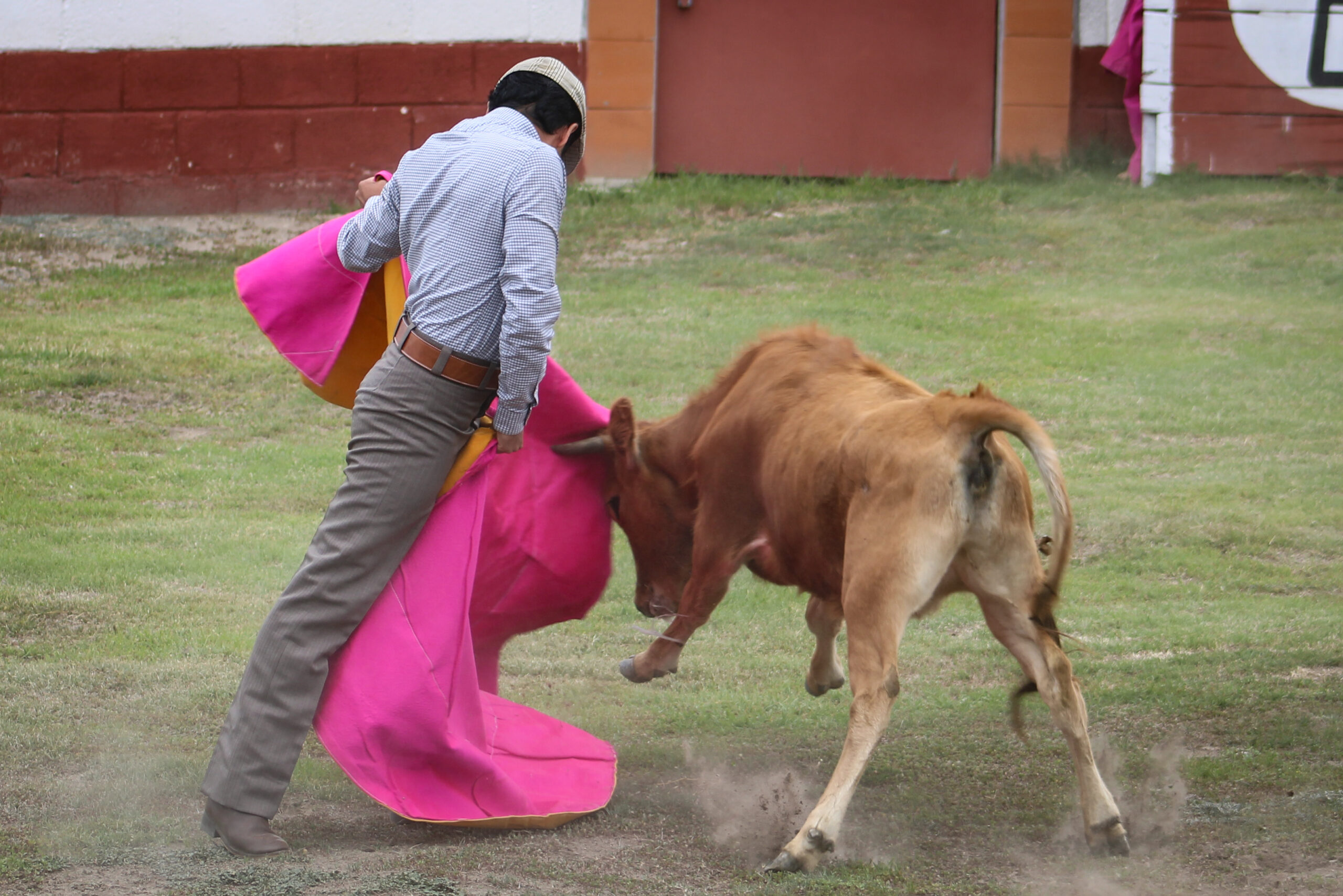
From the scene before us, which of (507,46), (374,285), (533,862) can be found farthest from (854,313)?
(533,862)

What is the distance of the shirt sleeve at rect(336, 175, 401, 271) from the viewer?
426 cm

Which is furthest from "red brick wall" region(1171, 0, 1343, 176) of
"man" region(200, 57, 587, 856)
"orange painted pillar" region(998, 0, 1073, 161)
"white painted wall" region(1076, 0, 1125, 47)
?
"man" region(200, 57, 587, 856)

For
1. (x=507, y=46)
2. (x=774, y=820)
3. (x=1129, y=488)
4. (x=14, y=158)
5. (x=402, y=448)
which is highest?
(x=507, y=46)

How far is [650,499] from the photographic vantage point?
17.1 feet

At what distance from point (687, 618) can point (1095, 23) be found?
10.6 meters

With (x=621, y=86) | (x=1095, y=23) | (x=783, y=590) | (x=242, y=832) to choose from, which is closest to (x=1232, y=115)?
(x=1095, y=23)

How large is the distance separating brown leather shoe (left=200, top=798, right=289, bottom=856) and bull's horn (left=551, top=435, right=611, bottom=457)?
165cm

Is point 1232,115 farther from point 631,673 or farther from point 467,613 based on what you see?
point 467,613

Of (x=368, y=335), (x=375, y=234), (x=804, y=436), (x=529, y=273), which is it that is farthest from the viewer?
(x=368, y=335)

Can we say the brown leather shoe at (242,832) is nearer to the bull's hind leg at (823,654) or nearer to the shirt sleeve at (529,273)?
the shirt sleeve at (529,273)

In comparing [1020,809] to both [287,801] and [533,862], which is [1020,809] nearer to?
[533,862]

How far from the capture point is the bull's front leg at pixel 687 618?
4988 mm

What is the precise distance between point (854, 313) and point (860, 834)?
7160 mm

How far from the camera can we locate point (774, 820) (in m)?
4.39
